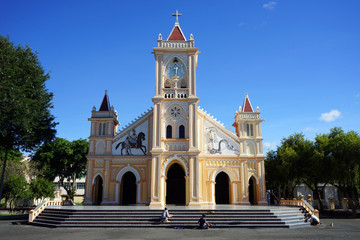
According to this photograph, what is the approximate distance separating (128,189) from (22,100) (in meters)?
14.8

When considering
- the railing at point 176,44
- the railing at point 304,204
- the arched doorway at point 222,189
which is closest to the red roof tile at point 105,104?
the railing at point 176,44

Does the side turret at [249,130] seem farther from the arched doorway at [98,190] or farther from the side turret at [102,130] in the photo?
the arched doorway at [98,190]

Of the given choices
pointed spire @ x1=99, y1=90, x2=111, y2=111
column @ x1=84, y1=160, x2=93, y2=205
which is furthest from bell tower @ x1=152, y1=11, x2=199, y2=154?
column @ x1=84, y1=160, x2=93, y2=205

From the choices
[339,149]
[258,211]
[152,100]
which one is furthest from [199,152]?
[339,149]

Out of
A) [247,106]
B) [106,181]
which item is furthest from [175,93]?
[106,181]

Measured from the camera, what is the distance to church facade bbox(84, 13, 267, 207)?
Result: 31625 mm

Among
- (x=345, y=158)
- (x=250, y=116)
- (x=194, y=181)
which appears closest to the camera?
(x=194, y=181)

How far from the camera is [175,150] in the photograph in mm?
31578

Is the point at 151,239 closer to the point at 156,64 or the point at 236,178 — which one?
the point at 236,178

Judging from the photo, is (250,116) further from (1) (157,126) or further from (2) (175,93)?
(1) (157,126)

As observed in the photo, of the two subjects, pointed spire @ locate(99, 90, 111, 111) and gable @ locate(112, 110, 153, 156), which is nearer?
gable @ locate(112, 110, 153, 156)

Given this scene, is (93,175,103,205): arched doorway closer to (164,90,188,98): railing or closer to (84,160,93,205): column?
(84,160,93,205): column

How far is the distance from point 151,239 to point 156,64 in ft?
74.4

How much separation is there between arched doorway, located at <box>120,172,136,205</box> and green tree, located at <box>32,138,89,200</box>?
66.2 ft
